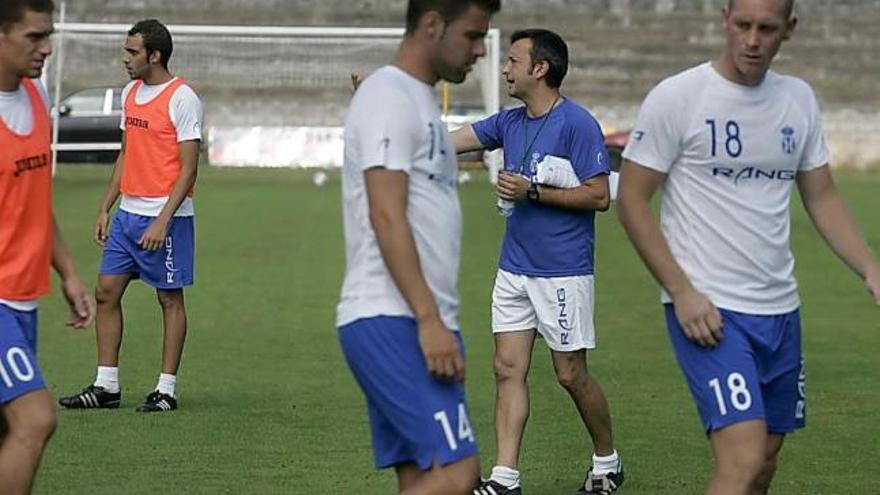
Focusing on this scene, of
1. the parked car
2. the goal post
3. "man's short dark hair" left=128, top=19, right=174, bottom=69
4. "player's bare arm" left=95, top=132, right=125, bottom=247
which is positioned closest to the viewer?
"man's short dark hair" left=128, top=19, right=174, bottom=69

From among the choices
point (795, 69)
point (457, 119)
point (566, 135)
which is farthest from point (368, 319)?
point (795, 69)

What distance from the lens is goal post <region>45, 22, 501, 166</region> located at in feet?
113

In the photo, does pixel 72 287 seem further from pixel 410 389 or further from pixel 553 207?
pixel 553 207

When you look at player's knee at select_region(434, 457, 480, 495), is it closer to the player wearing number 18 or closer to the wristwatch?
the player wearing number 18

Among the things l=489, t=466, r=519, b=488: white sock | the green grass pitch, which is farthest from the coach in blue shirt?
the green grass pitch

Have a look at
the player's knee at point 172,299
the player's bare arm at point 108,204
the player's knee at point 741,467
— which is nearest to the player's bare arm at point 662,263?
the player's knee at point 741,467

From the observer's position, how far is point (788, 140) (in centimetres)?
639

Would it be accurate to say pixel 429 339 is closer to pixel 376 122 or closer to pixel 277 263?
pixel 376 122

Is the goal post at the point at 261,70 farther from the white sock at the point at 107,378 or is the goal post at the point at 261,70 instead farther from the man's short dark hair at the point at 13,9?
the man's short dark hair at the point at 13,9

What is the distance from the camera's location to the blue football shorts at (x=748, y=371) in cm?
621

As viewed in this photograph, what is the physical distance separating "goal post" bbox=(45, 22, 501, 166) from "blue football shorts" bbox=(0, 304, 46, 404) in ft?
88.0

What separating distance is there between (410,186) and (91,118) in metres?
Result: 32.1

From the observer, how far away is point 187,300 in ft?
53.9

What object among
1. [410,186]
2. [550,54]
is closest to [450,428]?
[410,186]
